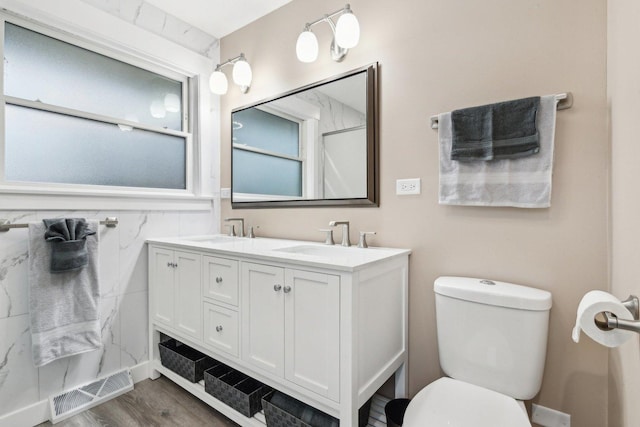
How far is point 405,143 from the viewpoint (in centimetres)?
159

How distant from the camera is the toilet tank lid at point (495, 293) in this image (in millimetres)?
1103

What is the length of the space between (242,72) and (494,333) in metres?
2.10

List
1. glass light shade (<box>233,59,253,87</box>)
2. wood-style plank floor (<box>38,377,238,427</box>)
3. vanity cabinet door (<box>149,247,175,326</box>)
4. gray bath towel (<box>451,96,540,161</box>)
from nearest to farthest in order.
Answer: gray bath towel (<box>451,96,540,161</box>)
wood-style plank floor (<box>38,377,238,427</box>)
vanity cabinet door (<box>149,247,175,326</box>)
glass light shade (<box>233,59,253,87</box>)

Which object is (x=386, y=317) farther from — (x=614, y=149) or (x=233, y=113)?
(x=233, y=113)

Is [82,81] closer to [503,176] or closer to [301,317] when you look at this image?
[301,317]

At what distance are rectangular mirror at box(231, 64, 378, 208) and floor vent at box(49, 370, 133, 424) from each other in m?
1.29

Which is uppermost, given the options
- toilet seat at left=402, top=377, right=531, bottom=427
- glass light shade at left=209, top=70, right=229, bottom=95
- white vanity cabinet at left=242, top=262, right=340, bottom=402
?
glass light shade at left=209, top=70, right=229, bottom=95

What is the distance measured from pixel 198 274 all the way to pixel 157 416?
2.45ft

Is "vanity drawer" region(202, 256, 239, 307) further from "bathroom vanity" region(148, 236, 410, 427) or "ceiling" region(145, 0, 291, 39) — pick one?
"ceiling" region(145, 0, 291, 39)

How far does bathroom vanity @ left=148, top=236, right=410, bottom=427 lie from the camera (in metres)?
1.14

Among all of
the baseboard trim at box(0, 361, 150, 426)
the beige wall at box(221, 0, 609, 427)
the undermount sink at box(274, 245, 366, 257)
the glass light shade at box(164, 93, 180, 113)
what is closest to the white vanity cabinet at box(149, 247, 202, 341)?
the undermount sink at box(274, 245, 366, 257)

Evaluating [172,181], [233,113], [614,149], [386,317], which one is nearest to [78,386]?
[172,181]

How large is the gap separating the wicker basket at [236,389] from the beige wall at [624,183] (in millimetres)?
1345

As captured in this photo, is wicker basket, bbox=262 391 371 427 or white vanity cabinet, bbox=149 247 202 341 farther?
white vanity cabinet, bbox=149 247 202 341
